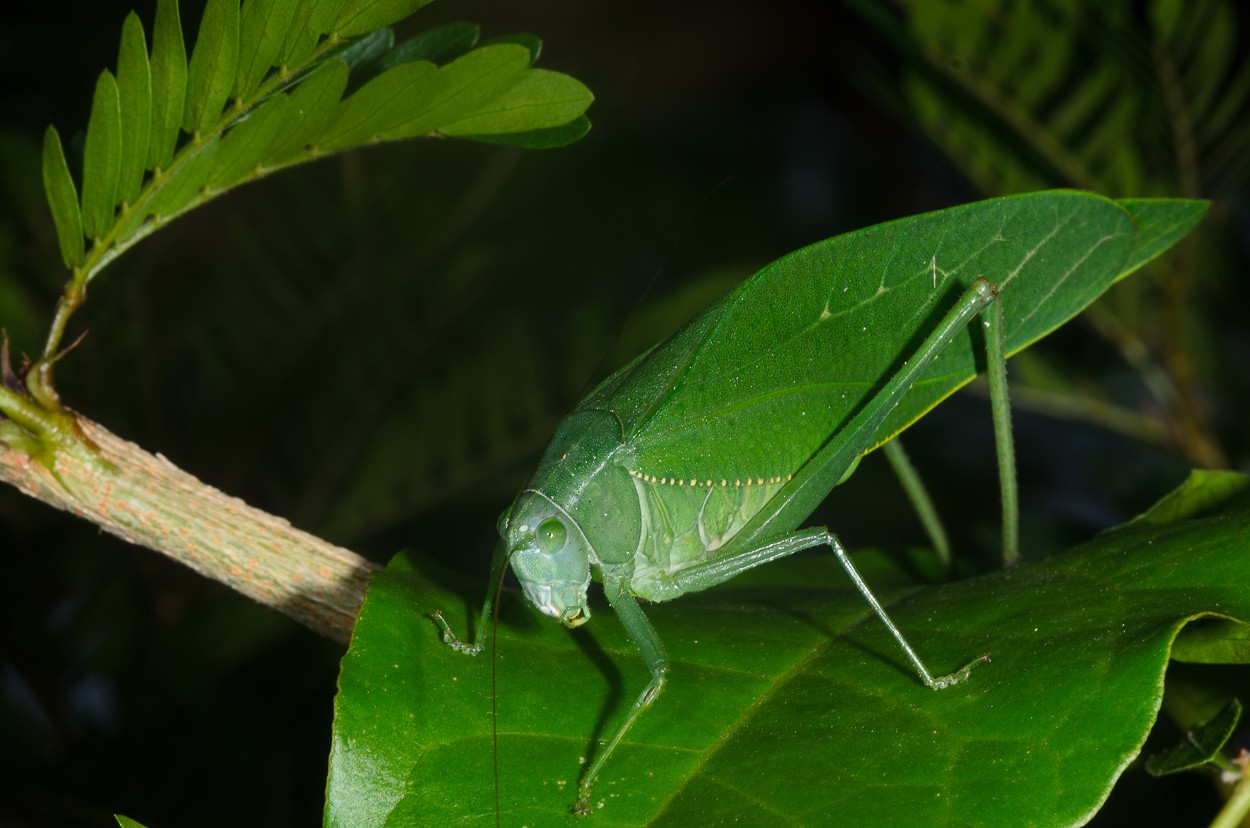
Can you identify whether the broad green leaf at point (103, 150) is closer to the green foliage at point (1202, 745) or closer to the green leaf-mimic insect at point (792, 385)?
the green leaf-mimic insect at point (792, 385)

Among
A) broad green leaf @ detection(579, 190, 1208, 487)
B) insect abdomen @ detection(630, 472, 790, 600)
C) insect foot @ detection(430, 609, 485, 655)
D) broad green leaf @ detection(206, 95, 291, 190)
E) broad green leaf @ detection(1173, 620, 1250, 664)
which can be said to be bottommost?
broad green leaf @ detection(1173, 620, 1250, 664)

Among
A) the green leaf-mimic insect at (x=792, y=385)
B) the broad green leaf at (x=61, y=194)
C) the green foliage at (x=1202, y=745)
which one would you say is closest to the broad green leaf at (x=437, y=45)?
the broad green leaf at (x=61, y=194)

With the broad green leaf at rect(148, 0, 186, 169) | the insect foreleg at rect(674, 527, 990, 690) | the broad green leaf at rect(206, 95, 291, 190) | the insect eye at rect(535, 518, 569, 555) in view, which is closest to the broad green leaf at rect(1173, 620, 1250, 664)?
the insect foreleg at rect(674, 527, 990, 690)

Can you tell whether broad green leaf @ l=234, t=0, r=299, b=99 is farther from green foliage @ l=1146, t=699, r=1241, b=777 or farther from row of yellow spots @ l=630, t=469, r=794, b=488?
green foliage @ l=1146, t=699, r=1241, b=777

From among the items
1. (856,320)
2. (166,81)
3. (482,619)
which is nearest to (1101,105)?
(856,320)

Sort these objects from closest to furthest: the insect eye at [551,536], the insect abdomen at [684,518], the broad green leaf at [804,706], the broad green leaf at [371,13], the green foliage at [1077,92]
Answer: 1. the broad green leaf at [804,706]
2. the broad green leaf at [371,13]
3. the insect eye at [551,536]
4. the insect abdomen at [684,518]
5. the green foliage at [1077,92]

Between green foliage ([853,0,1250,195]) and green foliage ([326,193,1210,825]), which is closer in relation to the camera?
green foliage ([326,193,1210,825])
